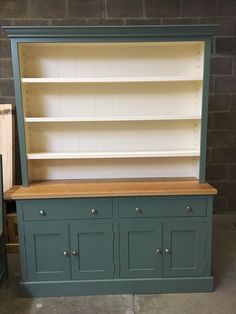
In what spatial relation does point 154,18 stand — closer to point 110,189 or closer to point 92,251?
→ point 110,189

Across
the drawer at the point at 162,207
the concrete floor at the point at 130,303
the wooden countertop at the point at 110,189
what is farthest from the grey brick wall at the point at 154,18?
the concrete floor at the point at 130,303

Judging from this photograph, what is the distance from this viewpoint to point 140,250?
2223 millimetres

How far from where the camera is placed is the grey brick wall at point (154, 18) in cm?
320

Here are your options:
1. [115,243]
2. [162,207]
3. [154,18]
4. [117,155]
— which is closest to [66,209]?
[115,243]

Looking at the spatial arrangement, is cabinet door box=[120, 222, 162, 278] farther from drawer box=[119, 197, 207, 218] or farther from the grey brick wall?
the grey brick wall

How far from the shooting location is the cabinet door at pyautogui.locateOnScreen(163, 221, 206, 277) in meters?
2.20

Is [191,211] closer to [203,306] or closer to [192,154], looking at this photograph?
[192,154]

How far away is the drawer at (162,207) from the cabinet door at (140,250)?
9cm

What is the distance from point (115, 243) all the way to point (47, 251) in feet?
1.79

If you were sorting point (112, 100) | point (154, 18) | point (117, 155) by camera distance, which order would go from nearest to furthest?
point (117, 155) → point (112, 100) → point (154, 18)

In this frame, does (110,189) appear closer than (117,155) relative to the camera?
Yes

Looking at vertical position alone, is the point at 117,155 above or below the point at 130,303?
above

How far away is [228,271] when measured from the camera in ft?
8.35

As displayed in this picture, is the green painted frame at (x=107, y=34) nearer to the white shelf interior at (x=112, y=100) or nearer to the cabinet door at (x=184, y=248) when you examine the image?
the white shelf interior at (x=112, y=100)
